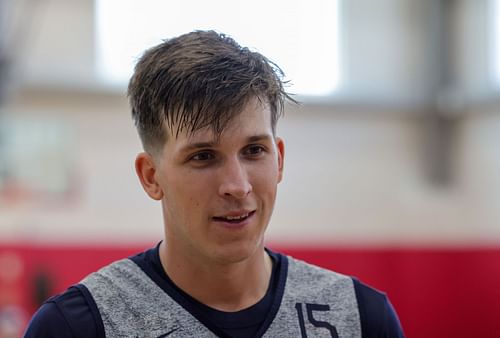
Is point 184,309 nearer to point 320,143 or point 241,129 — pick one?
point 241,129

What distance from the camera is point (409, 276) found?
468 cm

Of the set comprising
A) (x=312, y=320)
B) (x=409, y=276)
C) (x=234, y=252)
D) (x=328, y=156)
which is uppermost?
(x=328, y=156)

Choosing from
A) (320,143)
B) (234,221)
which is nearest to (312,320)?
(234,221)

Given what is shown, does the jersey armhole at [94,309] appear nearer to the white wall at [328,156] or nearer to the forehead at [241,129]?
the forehead at [241,129]

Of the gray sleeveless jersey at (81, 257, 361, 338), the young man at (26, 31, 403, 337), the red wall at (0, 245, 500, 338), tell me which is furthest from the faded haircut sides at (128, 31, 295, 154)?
the red wall at (0, 245, 500, 338)

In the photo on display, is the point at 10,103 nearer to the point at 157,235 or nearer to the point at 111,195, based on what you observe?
the point at 111,195

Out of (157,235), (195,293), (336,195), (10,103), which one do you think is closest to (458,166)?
(336,195)

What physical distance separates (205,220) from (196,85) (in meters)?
0.23

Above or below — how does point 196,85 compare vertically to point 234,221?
above

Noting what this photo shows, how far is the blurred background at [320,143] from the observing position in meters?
4.63

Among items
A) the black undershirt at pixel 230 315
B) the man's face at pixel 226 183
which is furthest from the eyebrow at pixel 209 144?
the black undershirt at pixel 230 315

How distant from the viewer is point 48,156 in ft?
21.2

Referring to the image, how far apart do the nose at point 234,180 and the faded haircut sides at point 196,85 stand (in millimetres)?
57

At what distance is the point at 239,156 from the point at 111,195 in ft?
17.6
